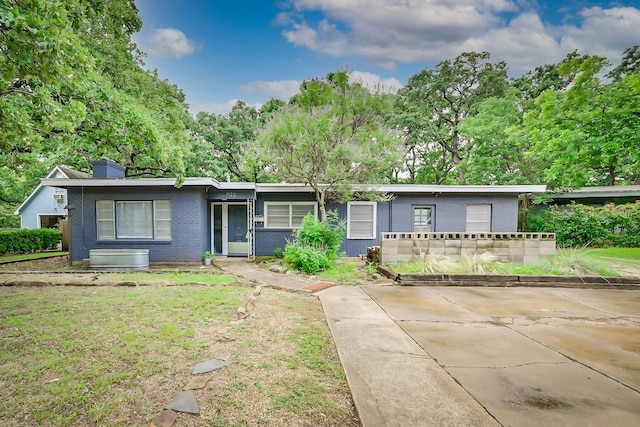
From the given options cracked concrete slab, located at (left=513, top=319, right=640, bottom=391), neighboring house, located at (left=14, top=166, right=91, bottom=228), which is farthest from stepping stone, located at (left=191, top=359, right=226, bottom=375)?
neighboring house, located at (left=14, top=166, right=91, bottom=228)

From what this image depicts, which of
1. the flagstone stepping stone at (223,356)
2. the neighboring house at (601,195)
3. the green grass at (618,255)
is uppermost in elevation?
the neighboring house at (601,195)

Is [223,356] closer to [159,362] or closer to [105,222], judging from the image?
[159,362]

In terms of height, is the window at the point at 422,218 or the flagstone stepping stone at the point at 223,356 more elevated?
the window at the point at 422,218

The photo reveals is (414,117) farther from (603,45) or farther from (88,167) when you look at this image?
(88,167)

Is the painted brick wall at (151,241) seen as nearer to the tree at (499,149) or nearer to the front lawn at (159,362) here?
the front lawn at (159,362)

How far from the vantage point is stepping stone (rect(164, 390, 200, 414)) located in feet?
7.11

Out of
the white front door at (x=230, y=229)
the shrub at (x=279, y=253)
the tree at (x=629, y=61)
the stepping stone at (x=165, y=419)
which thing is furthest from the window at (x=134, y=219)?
the tree at (x=629, y=61)

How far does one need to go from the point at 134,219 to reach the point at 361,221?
8.17m

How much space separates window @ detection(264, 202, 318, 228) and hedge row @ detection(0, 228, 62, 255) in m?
11.3

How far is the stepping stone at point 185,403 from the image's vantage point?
2.17m

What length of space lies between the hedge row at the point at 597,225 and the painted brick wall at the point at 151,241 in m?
16.0

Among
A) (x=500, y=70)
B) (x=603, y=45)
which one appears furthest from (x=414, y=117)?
(x=603, y=45)

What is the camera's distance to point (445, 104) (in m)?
21.9

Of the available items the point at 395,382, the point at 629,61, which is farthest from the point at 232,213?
the point at 629,61
